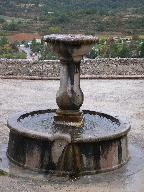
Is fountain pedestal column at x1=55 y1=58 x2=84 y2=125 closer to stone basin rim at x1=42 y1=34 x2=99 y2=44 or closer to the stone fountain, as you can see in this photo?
the stone fountain

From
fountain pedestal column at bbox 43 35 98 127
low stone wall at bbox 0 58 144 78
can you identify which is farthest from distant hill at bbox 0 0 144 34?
fountain pedestal column at bbox 43 35 98 127

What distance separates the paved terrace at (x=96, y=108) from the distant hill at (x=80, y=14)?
57.2 feet

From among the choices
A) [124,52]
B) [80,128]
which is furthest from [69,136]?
[124,52]

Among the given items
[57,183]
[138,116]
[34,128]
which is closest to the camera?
[57,183]

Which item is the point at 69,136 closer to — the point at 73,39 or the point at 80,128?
the point at 80,128

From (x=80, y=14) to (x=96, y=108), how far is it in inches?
1210

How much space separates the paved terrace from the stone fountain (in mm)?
216

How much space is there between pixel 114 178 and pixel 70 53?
1.91 meters

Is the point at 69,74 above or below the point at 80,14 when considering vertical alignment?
above

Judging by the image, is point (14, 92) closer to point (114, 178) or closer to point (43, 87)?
point (43, 87)

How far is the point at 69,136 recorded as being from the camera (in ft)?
24.2

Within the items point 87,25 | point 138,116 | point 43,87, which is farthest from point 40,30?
point 138,116

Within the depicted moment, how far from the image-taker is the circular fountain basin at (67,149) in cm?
735

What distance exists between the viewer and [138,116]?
36.4 feet
